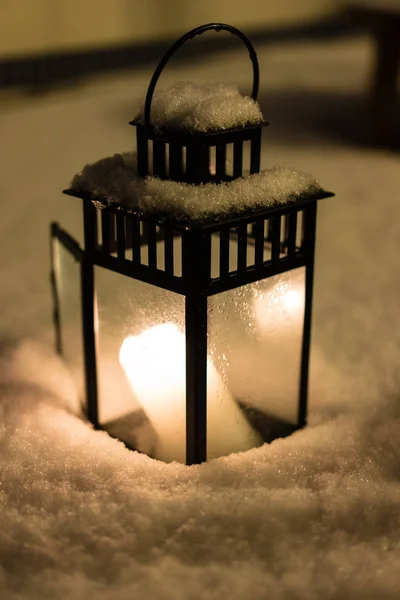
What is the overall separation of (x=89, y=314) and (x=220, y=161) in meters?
0.27

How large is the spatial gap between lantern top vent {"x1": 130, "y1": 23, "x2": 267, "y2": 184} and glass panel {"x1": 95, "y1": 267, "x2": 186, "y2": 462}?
6.0 inches

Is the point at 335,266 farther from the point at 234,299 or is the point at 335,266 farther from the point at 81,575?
the point at 81,575

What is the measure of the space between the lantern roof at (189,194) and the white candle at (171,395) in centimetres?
15

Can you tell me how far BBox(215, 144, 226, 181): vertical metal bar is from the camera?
820 mm

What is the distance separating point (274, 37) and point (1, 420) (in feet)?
10.9

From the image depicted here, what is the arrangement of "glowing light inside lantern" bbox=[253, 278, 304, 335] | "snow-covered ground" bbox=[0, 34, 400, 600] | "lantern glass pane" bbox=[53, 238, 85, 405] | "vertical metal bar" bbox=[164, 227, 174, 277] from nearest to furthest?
1. "snow-covered ground" bbox=[0, 34, 400, 600]
2. "vertical metal bar" bbox=[164, 227, 174, 277]
3. "glowing light inside lantern" bbox=[253, 278, 304, 335]
4. "lantern glass pane" bbox=[53, 238, 85, 405]

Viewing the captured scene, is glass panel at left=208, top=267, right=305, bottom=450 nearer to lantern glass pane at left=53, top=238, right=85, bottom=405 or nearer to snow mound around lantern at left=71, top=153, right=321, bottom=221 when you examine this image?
snow mound around lantern at left=71, top=153, right=321, bottom=221

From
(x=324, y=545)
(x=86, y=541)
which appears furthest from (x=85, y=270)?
(x=324, y=545)

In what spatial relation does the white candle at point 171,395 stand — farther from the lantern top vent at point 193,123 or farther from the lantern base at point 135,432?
the lantern top vent at point 193,123

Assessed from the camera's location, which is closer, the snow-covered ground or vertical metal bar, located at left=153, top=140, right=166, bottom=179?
the snow-covered ground

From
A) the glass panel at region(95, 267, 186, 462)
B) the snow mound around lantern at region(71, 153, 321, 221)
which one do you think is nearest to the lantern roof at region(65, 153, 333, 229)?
the snow mound around lantern at region(71, 153, 321, 221)

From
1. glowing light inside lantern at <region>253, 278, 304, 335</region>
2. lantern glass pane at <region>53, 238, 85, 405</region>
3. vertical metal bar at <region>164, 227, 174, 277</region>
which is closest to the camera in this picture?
vertical metal bar at <region>164, 227, 174, 277</region>

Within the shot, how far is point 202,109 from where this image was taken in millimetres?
774

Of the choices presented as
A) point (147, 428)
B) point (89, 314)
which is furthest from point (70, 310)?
point (147, 428)
